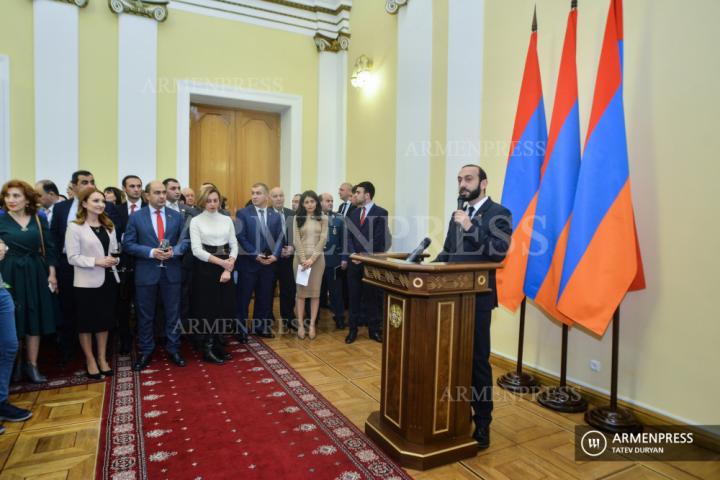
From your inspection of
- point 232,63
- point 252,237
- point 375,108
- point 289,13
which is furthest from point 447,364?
point 289,13

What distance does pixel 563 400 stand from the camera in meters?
2.94

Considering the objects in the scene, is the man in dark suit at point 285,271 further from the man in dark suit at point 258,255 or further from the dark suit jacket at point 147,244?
the dark suit jacket at point 147,244

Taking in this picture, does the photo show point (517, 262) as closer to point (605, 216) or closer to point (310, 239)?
point (605, 216)

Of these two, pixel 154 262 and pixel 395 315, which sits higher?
pixel 154 262

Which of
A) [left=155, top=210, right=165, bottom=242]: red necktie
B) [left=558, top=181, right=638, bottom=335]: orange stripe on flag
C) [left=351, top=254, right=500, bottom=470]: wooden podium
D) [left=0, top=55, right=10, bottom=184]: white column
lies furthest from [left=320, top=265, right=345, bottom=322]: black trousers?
[left=0, top=55, right=10, bottom=184]: white column

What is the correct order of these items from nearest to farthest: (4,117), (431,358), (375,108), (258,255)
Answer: (431,358), (258,255), (4,117), (375,108)

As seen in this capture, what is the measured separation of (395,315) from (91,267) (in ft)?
7.30

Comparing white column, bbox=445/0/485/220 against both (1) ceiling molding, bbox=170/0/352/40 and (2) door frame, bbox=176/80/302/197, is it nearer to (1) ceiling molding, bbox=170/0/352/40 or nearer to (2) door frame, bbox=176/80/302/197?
Result: (1) ceiling molding, bbox=170/0/352/40

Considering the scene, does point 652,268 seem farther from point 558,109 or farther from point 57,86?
point 57,86

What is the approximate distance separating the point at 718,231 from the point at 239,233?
357 cm

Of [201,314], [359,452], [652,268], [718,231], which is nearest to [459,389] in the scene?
[359,452]

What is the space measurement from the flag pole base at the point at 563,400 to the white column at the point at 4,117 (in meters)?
5.51

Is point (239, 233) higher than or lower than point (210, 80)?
lower

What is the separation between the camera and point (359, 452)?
7.57 feet
